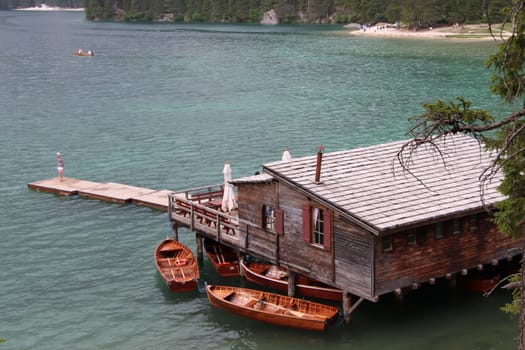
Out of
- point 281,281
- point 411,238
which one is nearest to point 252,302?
point 281,281

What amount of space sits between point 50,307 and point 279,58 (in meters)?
111

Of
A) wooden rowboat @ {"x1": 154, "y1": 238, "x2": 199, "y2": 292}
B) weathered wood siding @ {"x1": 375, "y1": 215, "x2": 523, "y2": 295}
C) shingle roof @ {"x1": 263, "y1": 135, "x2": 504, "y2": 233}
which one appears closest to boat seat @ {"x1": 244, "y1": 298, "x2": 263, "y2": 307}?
wooden rowboat @ {"x1": 154, "y1": 238, "x2": 199, "y2": 292}

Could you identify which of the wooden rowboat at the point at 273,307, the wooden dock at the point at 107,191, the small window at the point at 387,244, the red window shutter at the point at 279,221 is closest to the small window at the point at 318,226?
the red window shutter at the point at 279,221

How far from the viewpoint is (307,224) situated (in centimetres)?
2841

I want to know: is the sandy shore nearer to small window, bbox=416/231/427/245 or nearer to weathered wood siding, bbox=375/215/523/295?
weathered wood siding, bbox=375/215/523/295

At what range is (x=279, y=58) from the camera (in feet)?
458

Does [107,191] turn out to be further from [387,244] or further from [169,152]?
[387,244]

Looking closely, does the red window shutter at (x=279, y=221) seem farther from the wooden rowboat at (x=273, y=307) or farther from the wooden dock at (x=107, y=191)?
the wooden dock at (x=107, y=191)

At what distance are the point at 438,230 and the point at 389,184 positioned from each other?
2343 mm

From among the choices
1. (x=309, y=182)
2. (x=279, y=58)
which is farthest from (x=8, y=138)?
(x=279, y=58)

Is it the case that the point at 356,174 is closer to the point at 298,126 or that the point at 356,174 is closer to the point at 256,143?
the point at 256,143

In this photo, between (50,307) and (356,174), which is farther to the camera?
(50,307)

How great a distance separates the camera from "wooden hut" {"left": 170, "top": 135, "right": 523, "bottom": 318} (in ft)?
87.3

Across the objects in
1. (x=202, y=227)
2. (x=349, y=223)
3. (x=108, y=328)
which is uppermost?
(x=349, y=223)
